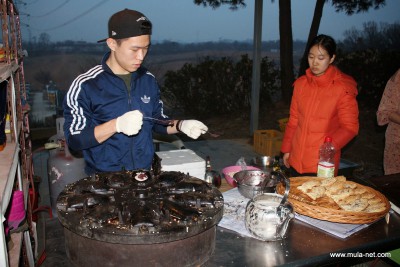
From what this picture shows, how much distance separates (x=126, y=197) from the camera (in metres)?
1.72

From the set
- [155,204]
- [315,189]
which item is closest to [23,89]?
[155,204]

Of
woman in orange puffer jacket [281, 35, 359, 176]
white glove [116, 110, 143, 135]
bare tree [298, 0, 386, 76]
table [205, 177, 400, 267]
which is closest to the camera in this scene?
table [205, 177, 400, 267]

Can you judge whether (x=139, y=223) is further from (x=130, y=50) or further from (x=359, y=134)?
(x=359, y=134)

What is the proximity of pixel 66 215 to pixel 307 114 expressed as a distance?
7.23 feet

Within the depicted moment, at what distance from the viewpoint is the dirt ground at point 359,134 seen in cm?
701

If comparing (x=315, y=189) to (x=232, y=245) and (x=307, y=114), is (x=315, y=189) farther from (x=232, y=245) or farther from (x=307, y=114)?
(x=307, y=114)

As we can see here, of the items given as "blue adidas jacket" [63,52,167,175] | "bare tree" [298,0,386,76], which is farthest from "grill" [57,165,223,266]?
"bare tree" [298,0,386,76]

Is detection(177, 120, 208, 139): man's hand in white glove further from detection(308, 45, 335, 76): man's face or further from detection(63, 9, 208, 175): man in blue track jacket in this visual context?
detection(308, 45, 335, 76): man's face

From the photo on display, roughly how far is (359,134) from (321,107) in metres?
6.59

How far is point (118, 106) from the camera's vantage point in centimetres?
237

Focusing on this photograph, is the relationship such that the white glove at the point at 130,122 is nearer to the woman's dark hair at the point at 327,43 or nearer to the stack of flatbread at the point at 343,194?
the stack of flatbread at the point at 343,194

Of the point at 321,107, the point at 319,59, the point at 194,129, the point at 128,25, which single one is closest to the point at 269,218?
the point at 194,129

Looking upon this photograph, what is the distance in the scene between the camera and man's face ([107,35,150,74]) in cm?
219

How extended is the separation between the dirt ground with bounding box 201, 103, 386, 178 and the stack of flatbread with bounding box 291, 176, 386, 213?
4101 mm
